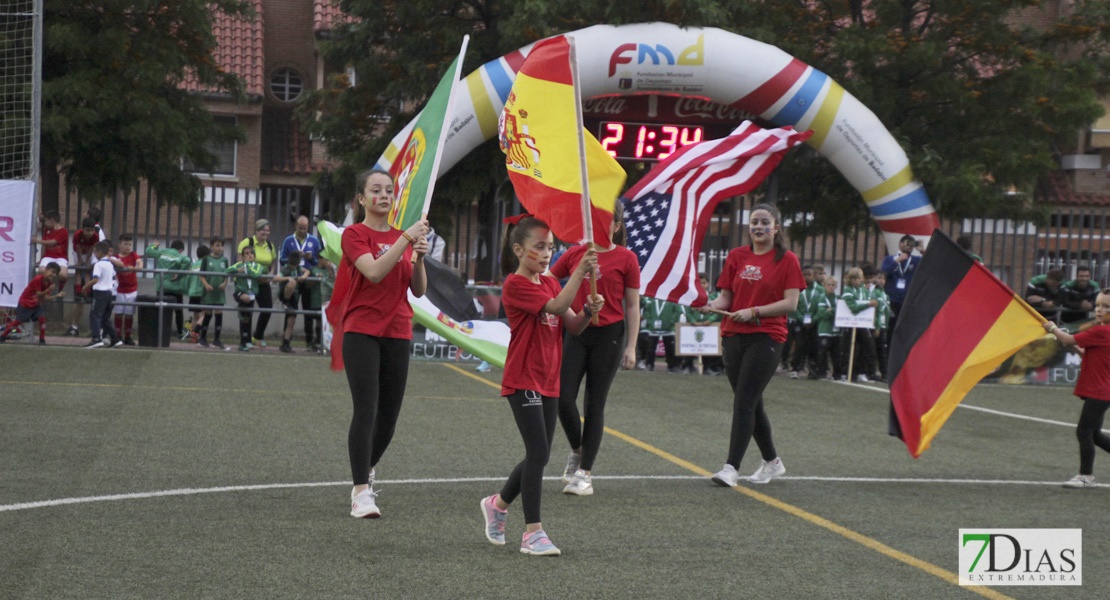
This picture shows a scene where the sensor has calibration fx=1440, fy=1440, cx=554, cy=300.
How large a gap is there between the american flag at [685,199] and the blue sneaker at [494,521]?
4.01m

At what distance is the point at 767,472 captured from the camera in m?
9.17

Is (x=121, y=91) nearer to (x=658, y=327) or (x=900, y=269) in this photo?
(x=658, y=327)

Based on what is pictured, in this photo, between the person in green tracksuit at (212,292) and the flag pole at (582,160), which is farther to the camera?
the person in green tracksuit at (212,292)

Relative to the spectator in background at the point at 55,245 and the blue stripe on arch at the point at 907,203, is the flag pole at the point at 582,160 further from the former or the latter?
the blue stripe on arch at the point at 907,203

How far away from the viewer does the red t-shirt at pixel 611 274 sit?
336 inches

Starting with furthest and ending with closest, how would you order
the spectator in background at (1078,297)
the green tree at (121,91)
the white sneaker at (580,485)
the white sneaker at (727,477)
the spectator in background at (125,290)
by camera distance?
the green tree at (121,91), the spectator in background at (1078,297), the spectator in background at (125,290), the white sneaker at (727,477), the white sneaker at (580,485)

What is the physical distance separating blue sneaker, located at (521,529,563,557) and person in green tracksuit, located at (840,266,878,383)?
1428 cm

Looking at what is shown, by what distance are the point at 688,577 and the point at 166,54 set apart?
18.5m

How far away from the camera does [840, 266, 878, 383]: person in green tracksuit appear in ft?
66.1

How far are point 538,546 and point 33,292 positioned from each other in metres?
14.0

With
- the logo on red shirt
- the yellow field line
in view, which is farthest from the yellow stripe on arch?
the logo on red shirt

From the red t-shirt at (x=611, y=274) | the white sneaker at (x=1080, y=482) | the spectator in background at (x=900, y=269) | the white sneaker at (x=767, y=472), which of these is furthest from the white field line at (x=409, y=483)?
the spectator in background at (x=900, y=269)

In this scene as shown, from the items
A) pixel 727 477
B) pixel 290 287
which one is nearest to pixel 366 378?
pixel 727 477

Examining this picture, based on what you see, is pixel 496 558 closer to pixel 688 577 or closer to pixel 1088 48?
pixel 688 577
